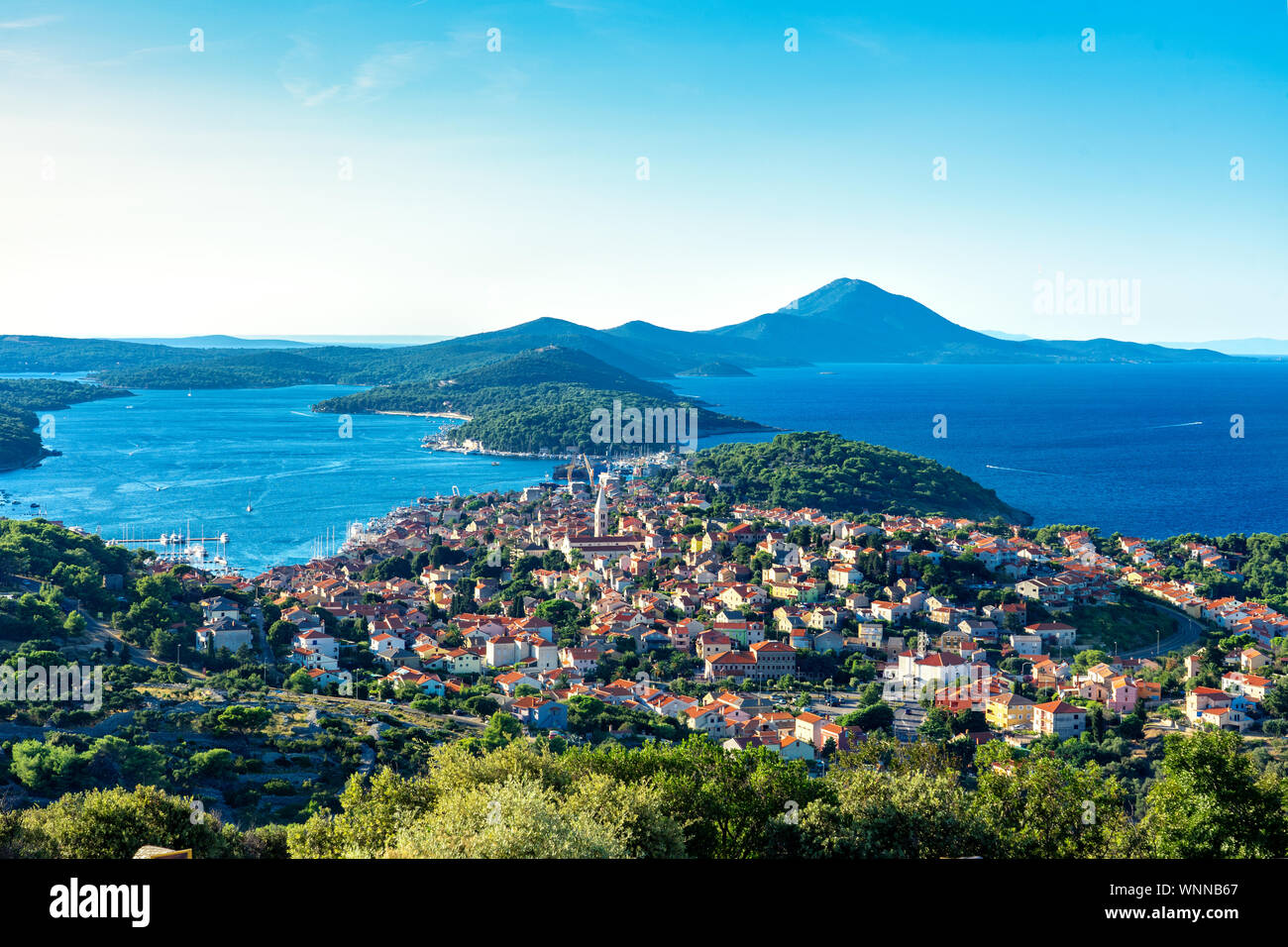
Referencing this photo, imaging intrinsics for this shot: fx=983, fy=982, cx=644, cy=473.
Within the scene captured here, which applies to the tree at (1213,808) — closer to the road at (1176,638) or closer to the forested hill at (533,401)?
the road at (1176,638)

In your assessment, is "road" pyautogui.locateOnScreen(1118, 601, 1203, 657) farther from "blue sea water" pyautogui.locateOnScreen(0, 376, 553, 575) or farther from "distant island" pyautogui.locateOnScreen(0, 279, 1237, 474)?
"distant island" pyautogui.locateOnScreen(0, 279, 1237, 474)

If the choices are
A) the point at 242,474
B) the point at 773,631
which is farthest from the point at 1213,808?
the point at 242,474

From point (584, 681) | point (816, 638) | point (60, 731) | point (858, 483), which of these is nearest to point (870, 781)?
point (60, 731)

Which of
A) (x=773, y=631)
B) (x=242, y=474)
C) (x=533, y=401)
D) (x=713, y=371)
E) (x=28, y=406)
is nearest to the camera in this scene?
(x=773, y=631)

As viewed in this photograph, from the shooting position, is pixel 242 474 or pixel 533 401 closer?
pixel 242 474

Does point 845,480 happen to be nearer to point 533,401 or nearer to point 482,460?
point 482,460
